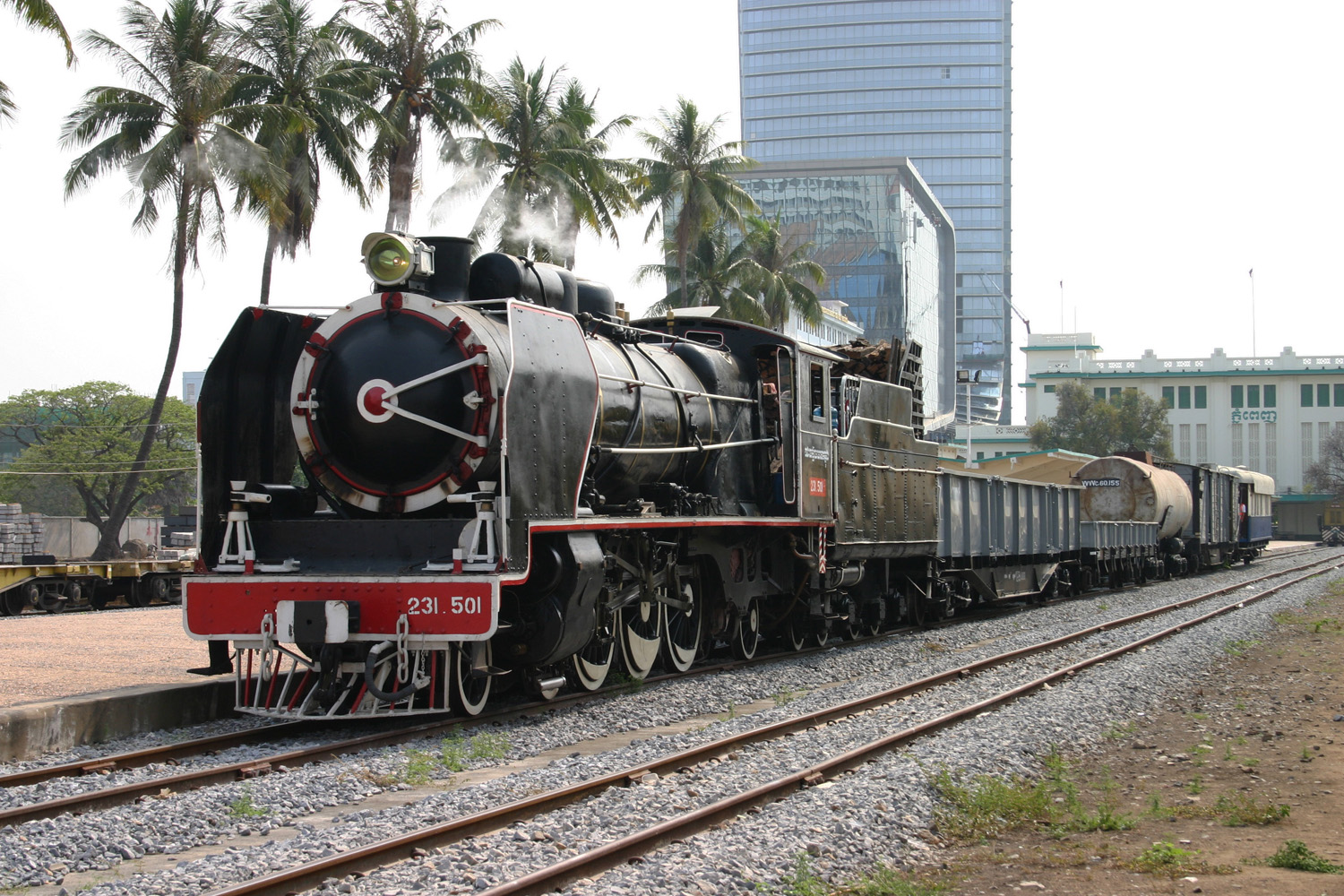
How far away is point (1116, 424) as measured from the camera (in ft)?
260

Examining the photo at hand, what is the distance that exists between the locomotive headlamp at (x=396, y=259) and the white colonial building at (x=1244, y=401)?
91170mm

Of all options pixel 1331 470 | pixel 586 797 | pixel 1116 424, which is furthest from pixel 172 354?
pixel 1331 470

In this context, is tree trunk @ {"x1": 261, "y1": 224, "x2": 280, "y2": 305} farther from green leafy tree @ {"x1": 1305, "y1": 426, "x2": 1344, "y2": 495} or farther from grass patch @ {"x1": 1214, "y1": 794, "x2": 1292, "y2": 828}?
green leafy tree @ {"x1": 1305, "y1": 426, "x2": 1344, "y2": 495}

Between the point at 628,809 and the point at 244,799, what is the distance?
2054 millimetres

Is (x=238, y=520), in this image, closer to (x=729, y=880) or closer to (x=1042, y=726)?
(x=729, y=880)

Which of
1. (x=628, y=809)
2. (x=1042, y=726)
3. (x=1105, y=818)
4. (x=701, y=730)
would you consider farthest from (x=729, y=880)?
(x=1042, y=726)

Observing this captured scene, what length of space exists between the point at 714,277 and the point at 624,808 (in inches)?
1361

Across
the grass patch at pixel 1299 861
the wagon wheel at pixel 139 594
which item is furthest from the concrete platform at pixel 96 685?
the grass patch at pixel 1299 861

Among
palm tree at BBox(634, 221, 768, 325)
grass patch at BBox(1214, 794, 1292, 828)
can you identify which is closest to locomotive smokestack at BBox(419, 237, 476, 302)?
grass patch at BBox(1214, 794, 1292, 828)

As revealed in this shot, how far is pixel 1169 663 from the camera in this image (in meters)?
12.9

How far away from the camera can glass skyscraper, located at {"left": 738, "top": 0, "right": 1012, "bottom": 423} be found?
6294 inches

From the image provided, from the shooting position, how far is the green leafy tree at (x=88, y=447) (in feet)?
148

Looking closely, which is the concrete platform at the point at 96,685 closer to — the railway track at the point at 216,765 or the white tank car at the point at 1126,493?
the railway track at the point at 216,765

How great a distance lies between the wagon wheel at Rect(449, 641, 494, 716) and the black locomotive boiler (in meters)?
0.02
